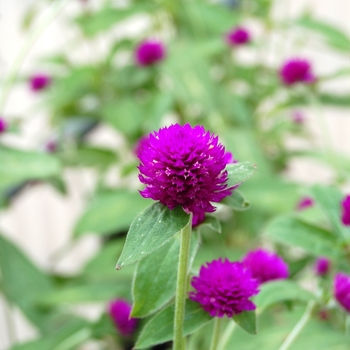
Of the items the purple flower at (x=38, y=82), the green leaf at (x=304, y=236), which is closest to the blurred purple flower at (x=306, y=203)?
the green leaf at (x=304, y=236)

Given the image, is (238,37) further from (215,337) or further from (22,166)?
(215,337)

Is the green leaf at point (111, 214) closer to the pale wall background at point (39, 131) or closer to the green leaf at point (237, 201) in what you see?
the green leaf at point (237, 201)

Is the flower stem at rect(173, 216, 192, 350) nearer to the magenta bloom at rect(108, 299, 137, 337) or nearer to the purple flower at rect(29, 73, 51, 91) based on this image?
the magenta bloom at rect(108, 299, 137, 337)

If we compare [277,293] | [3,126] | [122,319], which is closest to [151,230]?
[277,293]

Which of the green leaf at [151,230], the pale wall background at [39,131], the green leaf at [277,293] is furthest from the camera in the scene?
the pale wall background at [39,131]

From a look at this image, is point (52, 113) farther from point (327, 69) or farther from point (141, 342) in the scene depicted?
point (327, 69)

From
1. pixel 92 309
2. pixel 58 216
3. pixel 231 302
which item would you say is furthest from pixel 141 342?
pixel 92 309
